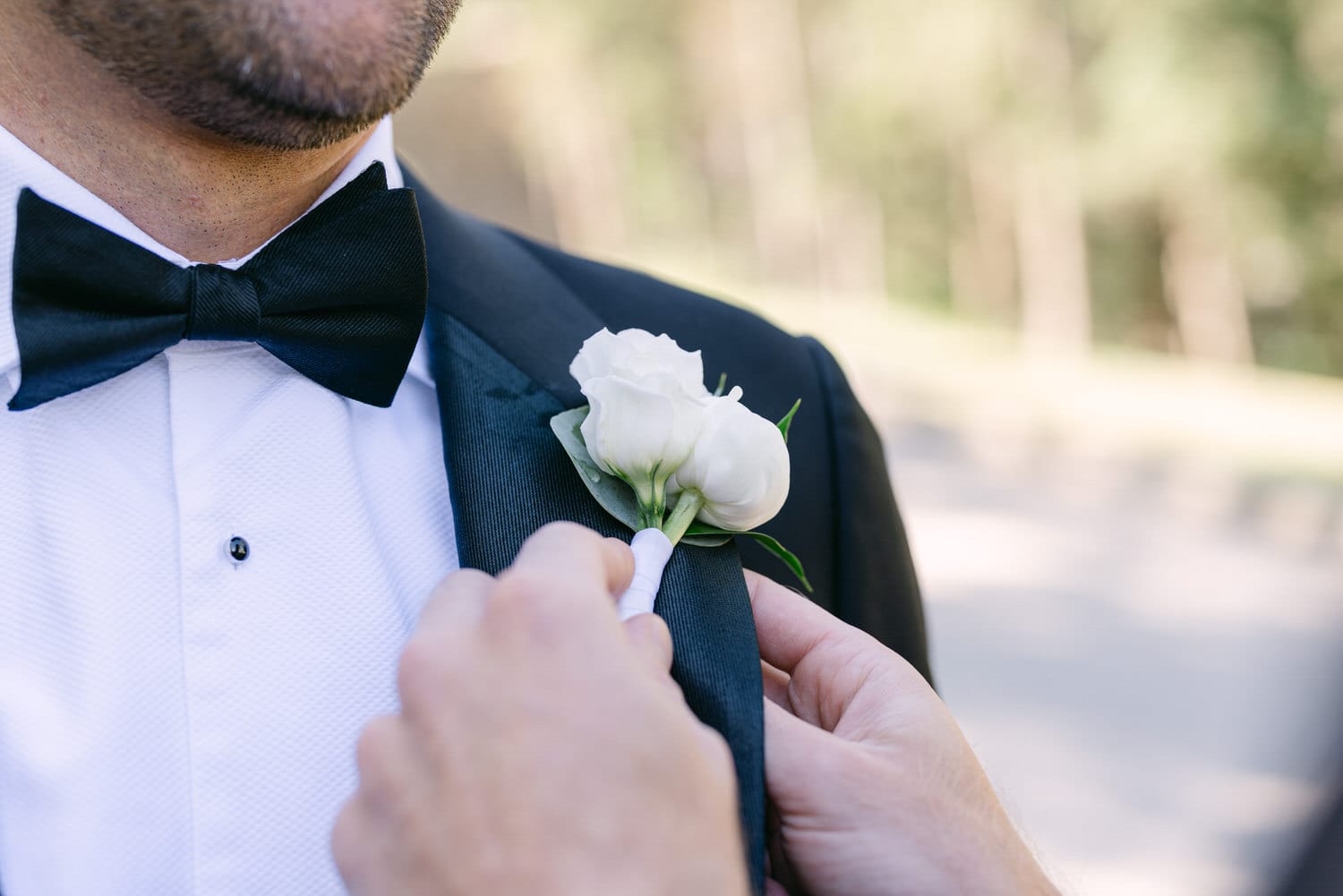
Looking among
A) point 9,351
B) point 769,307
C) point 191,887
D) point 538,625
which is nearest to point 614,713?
point 538,625

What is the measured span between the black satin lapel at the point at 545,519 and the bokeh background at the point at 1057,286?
2.94 ft

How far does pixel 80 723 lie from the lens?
1.16m

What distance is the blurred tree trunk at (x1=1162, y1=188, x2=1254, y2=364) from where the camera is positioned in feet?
46.6

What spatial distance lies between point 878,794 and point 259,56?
97cm

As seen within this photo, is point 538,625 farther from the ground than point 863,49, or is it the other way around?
point 863,49

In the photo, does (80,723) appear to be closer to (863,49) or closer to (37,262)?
(37,262)

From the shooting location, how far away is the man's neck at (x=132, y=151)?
4.21ft

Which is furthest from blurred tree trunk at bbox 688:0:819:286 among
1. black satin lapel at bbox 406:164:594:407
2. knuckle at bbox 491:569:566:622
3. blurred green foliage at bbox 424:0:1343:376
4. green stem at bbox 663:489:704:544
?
knuckle at bbox 491:569:566:622

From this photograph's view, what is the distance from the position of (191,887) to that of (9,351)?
601mm

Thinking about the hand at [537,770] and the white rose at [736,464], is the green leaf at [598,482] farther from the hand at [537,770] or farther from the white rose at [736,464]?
the hand at [537,770]

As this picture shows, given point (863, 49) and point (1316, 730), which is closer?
point (1316, 730)

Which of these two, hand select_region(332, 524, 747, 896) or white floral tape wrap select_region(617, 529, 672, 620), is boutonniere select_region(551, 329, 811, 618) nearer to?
white floral tape wrap select_region(617, 529, 672, 620)

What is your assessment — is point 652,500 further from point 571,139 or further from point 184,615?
point 571,139

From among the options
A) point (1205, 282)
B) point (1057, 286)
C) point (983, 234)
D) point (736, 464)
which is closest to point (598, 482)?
point (736, 464)
